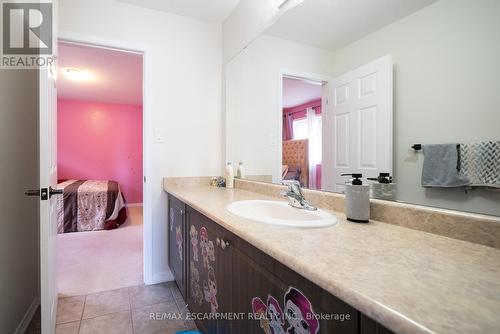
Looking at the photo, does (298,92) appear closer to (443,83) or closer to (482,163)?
(443,83)

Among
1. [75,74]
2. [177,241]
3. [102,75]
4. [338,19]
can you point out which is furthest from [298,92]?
[75,74]

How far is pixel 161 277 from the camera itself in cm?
211

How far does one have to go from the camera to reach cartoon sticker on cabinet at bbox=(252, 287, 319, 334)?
1.92 ft

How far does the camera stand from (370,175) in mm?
1040

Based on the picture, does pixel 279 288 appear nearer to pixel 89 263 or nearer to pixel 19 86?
pixel 19 86

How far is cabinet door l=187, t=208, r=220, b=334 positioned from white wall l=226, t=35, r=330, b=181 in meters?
0.66

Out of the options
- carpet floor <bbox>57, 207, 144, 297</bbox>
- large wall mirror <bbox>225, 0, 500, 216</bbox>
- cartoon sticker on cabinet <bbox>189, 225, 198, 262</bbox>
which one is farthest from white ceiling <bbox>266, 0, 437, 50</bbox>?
carpet floor <bbox>57, 207, 144, 297</bbox>

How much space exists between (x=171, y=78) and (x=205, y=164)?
0.81m

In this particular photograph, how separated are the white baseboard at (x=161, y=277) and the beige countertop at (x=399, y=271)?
159 cm

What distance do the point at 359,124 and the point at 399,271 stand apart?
74cm

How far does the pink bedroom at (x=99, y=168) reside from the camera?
2.35 m

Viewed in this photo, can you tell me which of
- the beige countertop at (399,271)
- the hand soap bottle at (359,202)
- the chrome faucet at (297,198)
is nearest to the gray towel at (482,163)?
the beige countertop at (399,271)

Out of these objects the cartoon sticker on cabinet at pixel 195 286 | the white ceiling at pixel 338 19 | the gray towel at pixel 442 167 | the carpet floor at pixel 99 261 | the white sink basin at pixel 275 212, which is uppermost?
the white ceiling at pixel 338 19

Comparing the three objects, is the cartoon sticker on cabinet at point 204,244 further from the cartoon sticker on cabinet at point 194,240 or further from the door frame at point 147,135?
the door frame at point 147,135
